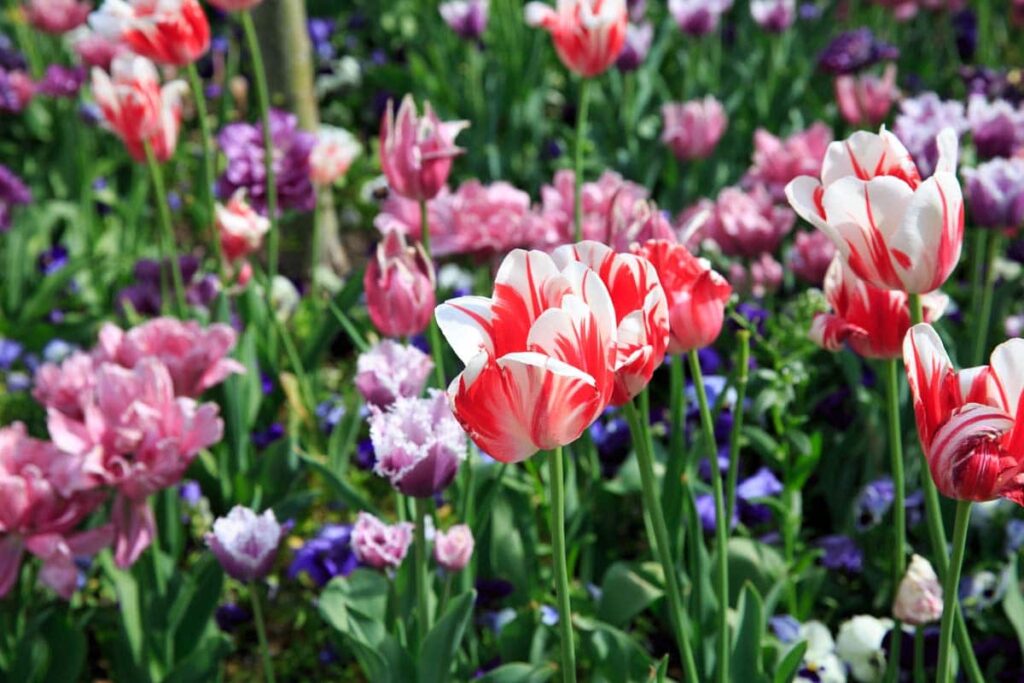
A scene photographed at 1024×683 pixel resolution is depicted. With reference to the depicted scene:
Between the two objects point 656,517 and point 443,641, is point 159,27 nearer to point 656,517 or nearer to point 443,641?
point 443,641

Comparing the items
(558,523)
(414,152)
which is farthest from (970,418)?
(414,152)

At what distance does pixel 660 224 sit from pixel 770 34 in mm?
2363

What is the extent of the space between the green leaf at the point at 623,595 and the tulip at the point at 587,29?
839 millimetres

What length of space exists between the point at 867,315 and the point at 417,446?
0.51m

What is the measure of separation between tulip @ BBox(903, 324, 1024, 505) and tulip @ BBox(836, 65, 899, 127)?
2.08 m

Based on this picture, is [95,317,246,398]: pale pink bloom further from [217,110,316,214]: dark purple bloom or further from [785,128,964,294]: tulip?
[785,128,964,294]: tulip

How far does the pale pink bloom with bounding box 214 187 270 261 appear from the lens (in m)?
2.26

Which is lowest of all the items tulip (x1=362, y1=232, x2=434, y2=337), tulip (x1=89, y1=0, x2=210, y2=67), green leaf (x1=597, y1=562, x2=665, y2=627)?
green leaf (x1=597, y1=562, x2=665, y2=627)

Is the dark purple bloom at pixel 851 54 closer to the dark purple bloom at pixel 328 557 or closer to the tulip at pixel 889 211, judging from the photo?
the dark purple bloom at pixel 328 557

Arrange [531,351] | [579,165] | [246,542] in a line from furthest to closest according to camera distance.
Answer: [579,165], [246,542], [531,351]

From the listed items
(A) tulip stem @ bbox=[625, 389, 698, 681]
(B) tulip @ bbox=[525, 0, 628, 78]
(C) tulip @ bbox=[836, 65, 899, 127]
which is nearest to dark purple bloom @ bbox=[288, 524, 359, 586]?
(A) tulip stem @ bbox=[625, 389, 698, 681]

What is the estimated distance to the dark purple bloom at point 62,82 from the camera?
3533mm

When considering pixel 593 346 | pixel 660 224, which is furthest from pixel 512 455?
pixel 660 224

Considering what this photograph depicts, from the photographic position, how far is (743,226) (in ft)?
7.84
